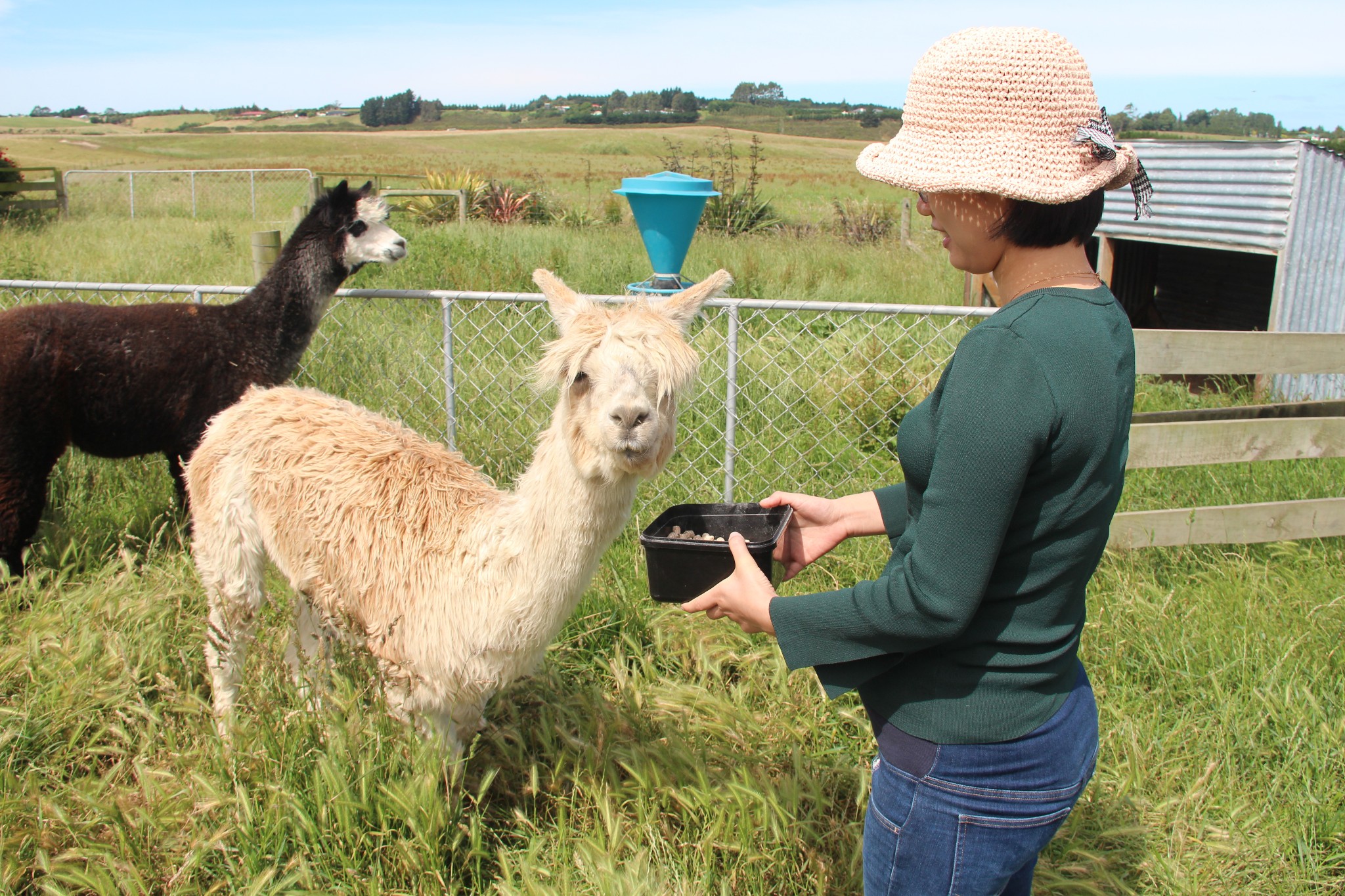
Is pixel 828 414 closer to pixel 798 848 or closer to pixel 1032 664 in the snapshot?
pixel 798 848

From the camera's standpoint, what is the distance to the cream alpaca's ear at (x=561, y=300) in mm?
2609

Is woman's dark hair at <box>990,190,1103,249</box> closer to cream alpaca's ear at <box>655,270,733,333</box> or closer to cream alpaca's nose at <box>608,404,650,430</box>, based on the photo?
cream alpaca's nose at <box>608,404,650,430</box>

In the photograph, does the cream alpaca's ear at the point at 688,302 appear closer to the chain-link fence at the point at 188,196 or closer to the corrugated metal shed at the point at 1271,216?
the corrugated metal shed at the point at 1271,216

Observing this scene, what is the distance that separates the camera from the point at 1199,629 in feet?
12.9

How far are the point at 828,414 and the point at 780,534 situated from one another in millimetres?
3768

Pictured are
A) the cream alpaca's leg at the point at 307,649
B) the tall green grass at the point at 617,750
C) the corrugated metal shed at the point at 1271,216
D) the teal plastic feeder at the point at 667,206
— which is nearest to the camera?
the tall green grass at the point at 617,750

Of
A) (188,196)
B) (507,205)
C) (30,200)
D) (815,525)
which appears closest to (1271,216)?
(815,525)

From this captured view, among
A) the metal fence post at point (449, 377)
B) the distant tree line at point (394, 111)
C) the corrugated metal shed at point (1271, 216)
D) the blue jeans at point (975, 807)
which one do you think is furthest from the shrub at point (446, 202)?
the distant tree line at point (394, 111)

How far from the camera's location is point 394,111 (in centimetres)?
11031

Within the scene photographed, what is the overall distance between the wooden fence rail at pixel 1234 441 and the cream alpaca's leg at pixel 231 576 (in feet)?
12.9

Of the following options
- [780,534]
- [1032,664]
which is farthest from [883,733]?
[780,534]

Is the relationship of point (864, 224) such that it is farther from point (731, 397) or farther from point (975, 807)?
point (975, 807)

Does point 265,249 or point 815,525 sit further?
point 265,249

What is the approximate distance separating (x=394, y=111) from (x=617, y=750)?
120 m
